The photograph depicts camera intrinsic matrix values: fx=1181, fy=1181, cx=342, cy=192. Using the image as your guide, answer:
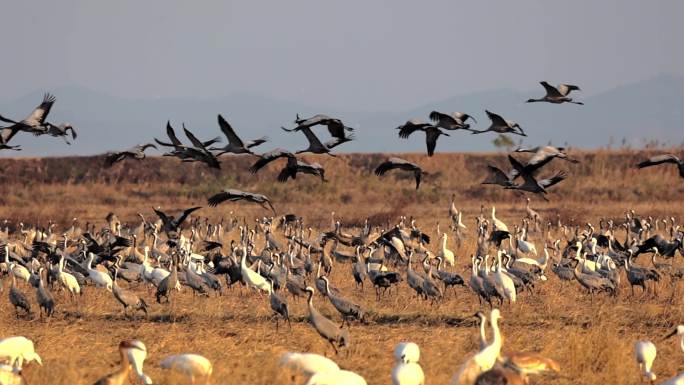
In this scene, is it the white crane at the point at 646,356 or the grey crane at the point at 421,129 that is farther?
the grey crane at the point at 421,129

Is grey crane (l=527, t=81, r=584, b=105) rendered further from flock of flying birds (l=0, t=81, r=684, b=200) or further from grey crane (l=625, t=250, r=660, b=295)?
grey crane (l=625, t=250, r=660, b=295)

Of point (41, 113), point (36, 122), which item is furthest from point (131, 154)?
point (41, 113)

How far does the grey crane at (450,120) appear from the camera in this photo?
541 inches

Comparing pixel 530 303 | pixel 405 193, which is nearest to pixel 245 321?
pixel 530 303

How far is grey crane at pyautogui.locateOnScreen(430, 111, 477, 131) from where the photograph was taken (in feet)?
45.1

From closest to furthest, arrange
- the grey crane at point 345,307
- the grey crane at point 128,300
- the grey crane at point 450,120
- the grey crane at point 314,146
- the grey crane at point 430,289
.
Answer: the grey crane at point 345,307
the grey crane at point 314,146
the grey crane at point 450,120
the grey crane at point 128,300
the grey crane at point 430,289

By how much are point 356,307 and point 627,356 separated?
3.55m

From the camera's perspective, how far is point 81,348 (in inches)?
483

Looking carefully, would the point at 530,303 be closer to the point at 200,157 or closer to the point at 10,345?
the point at 200,157

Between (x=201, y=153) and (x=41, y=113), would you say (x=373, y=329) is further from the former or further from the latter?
(x=41, y=113)

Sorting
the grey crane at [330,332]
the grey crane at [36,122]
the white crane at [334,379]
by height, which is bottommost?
the grey crane at [330,332]

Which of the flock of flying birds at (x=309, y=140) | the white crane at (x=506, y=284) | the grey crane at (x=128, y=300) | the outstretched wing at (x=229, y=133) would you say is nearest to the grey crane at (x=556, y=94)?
the flock of flying birds at (x=309, y=140)

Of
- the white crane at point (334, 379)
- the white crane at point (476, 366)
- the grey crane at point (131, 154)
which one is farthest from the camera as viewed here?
the grey crane at point (131, 154)

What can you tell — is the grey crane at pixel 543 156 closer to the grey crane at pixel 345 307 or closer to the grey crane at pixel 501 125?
the grey crane at pixel 501 125
